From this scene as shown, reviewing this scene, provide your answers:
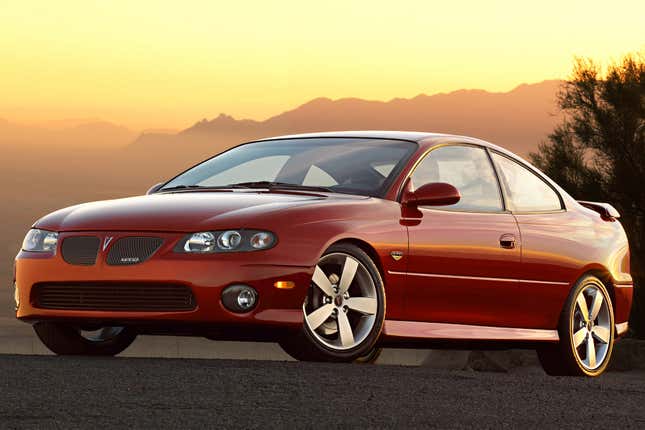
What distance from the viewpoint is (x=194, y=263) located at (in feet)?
25.3

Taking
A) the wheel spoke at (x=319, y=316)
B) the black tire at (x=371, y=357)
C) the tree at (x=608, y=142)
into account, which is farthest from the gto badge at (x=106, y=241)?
the tree at (x=608, y=142)

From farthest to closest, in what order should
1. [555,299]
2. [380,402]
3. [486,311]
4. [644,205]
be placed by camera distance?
[644,205], [555,299], [486,311], [380,402]

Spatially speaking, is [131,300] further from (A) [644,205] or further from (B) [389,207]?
(A) [644,205]

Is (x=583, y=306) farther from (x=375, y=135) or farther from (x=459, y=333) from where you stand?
(x=375, y=135)

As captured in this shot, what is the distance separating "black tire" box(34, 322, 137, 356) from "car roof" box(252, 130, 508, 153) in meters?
1.96

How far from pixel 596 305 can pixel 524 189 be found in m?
1.07

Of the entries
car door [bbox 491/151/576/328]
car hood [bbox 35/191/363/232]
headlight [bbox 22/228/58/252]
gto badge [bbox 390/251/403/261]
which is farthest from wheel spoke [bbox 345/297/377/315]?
headlight [bbox 22/228/58/252]

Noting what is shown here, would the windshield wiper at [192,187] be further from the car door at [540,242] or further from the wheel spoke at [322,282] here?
the car door at [540,242]

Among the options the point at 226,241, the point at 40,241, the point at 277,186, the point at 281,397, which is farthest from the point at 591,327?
the point at 281,397

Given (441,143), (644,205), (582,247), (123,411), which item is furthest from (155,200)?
(644,205)

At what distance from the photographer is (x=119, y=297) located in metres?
7.92

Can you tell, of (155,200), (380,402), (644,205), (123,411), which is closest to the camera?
(123,411)

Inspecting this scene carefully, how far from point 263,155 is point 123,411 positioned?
4130mm

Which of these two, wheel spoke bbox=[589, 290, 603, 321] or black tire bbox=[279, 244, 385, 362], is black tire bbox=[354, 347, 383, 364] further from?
black tire bbox=[279, 244, 385, 362]
